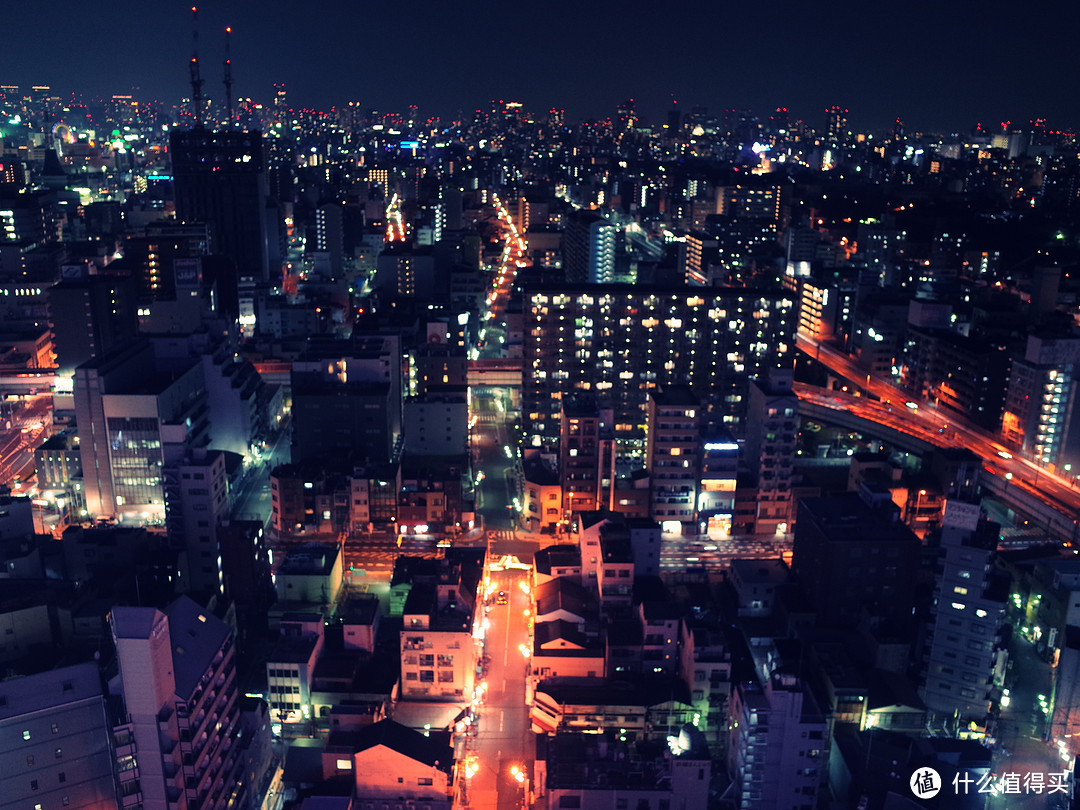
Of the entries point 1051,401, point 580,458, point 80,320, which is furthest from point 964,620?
point 80,320

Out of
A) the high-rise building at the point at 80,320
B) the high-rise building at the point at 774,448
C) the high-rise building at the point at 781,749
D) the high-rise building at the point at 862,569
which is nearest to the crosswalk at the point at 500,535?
the high-rise building at the point at 774,448

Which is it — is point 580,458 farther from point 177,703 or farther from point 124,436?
point 177,703

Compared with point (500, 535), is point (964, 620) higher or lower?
higher

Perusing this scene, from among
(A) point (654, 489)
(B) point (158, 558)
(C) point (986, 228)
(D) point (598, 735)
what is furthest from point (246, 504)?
(C) point (986, 228)

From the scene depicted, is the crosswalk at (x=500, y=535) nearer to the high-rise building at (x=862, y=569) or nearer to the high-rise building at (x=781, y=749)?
the high-rise building at (x=862, y=569)

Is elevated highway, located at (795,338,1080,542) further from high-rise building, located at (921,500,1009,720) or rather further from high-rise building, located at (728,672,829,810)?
high-rise building, located at (728,672,829,810)
